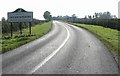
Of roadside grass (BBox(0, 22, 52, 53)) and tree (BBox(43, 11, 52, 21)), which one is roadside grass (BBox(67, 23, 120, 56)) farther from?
tree (BBox(43, 11, 52, 21))

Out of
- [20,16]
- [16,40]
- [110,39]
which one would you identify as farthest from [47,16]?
[16,40]

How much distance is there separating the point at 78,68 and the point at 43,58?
2628 mm

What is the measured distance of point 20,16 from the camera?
26.6 meters

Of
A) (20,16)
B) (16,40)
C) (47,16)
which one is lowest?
(16,40)

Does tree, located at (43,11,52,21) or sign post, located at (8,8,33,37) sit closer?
sign post, located at (8,8,33,37)

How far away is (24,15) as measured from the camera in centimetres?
2644

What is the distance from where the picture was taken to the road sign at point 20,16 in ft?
86.8

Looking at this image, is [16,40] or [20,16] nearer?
[16,40]

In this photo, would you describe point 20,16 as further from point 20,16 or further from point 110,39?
point 110,39

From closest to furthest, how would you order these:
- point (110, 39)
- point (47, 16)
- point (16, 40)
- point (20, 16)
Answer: point (16, 40) < point (110, 39) < point (20, 16) < point (47, 16)

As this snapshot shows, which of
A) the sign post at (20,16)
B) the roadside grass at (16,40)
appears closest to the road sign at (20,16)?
the sign post at (20,16)

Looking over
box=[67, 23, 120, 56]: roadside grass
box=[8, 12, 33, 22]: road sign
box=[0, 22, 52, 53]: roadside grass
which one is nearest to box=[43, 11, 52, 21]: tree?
box=[67, 23, 120, 56]: roadside grass

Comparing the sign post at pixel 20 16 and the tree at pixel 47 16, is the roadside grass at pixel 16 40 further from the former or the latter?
the tree at pixel 47 16

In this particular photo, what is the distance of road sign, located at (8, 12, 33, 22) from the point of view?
26469 millimetres
